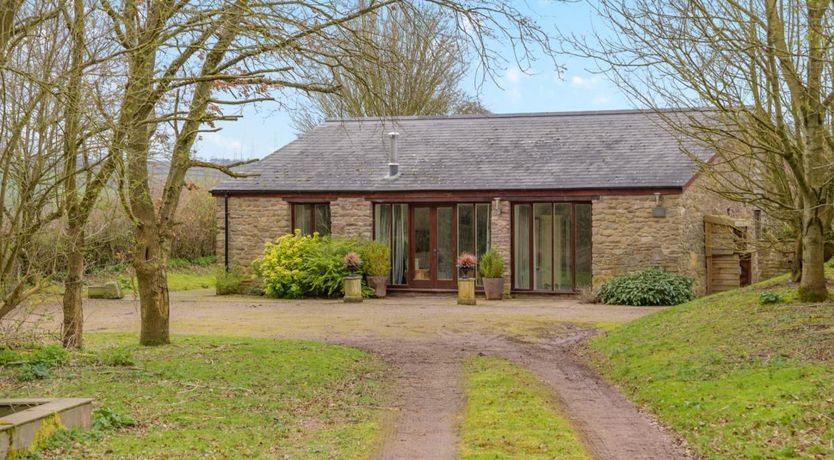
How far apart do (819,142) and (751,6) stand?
7.08ft

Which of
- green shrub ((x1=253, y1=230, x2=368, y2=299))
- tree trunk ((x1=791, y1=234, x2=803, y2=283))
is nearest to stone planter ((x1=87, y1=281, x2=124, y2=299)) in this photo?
green shrub ((x1=253, y1=230, x2=368, y2=299))

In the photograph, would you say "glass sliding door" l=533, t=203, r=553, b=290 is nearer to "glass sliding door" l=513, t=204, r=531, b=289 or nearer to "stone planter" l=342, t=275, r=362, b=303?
"glass sliding door" l=513, t=204, r=531, b=289

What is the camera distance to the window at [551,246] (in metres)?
25.6

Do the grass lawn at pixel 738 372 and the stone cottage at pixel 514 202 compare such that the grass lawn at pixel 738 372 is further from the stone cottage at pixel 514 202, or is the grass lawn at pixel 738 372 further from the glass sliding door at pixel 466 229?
the glass sliding door at pixel 466 229

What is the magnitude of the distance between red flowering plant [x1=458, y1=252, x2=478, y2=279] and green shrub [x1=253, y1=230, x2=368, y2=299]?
3.05m

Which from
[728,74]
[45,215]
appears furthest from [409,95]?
[45,215]

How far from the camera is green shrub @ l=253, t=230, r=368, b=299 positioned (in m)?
25.7

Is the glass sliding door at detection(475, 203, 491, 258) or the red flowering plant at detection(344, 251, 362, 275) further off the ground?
the glass sliding door at detection(475, 203, 491, 258)

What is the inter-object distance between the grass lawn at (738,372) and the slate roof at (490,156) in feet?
29.3

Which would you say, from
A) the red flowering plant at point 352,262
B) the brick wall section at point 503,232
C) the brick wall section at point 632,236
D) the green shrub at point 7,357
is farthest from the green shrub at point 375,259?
the green shrub at point 7,357

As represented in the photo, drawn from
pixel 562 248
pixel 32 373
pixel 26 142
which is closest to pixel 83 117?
pixel 26 142

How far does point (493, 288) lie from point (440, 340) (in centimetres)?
869

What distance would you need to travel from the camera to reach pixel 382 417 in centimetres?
1002

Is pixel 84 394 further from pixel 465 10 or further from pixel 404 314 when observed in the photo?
pixel 404 314
